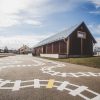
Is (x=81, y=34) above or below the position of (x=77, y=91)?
above

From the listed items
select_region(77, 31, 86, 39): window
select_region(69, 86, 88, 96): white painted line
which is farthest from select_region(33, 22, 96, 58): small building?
select_region(69, 86, 88, 96): white painted line

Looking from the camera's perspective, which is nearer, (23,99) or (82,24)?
(23,99)

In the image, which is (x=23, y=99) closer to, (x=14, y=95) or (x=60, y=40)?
(x=14, y=95)

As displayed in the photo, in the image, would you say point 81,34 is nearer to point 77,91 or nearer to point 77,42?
point 77,42

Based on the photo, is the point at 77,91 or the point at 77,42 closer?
the point at 77,91

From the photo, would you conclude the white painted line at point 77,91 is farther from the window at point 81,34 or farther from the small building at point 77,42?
the window at point 81,34

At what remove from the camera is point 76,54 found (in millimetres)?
38750

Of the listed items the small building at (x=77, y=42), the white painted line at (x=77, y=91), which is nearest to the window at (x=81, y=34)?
the small building at (x=77, y=42)

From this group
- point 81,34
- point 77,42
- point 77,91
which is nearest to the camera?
point 77,91

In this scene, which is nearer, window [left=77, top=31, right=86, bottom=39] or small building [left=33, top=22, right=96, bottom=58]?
small building [left=33, top=22, right=96, bottom=58]

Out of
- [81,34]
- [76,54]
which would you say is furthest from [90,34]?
[76,54]

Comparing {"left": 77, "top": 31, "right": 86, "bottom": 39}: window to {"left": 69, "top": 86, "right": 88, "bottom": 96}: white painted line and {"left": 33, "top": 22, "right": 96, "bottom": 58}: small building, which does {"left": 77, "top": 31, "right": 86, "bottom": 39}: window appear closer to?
{"left": 33, "top": 22, "right": 96, "bottom": 58}: small building

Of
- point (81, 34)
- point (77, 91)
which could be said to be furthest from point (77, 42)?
point (77, 91)

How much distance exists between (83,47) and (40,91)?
32797 mm
